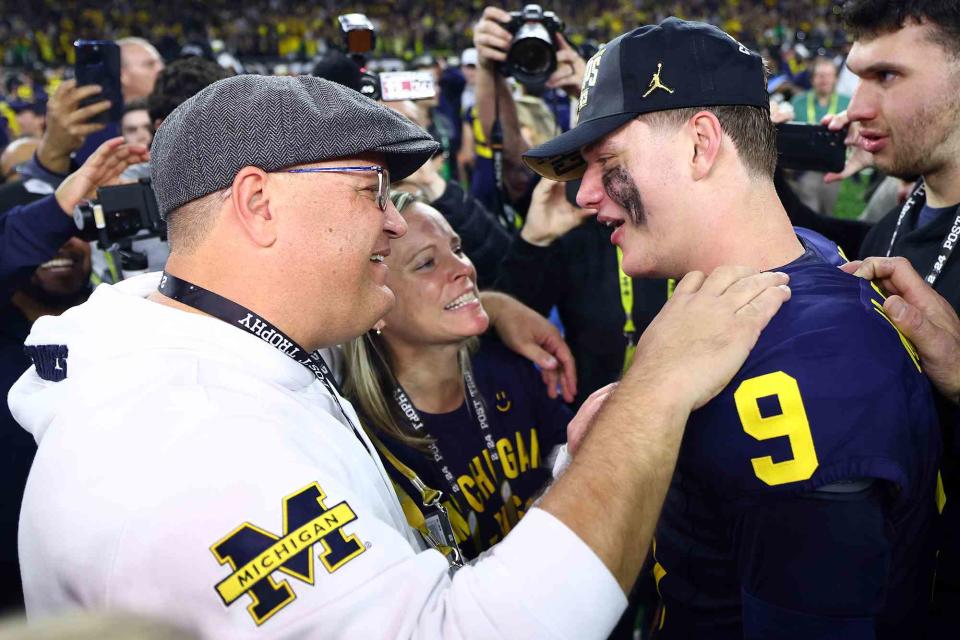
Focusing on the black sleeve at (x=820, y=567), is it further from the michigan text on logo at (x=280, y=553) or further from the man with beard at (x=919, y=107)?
the man with beard at (x=919, y=107)

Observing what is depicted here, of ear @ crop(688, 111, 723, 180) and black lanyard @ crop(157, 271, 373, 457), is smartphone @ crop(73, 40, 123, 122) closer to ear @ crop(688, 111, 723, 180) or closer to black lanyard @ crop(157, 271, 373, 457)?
black lanyard @ crop(157, 271, 373, 457)

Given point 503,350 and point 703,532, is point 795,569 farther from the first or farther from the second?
point 503,350

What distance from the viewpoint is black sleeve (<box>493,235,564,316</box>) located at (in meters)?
3.25

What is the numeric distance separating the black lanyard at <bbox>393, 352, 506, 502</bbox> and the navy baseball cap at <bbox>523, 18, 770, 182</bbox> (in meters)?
1.01

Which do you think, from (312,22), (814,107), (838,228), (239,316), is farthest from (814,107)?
(312,22)

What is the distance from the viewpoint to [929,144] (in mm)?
2314

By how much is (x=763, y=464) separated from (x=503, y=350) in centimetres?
151

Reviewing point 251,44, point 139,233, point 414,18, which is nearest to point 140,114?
point 139,233

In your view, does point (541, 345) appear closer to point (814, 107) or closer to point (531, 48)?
point (531, 48)

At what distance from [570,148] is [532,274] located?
1576 mm

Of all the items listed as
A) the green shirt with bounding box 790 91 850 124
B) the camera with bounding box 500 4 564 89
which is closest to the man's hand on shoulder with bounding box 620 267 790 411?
the camera with bounding box 500 4 564 89

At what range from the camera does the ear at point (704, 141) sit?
1.65 metres

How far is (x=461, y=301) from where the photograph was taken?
2525 mm

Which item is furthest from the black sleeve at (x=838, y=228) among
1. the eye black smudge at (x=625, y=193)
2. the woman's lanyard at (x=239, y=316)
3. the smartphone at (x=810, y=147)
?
the woman's lanyard at (x=239, y=316)
